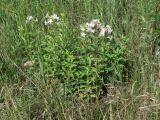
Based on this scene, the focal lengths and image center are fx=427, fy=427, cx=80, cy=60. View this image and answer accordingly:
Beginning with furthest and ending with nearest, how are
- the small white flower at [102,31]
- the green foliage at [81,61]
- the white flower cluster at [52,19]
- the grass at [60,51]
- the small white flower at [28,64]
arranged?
the white flower cluster at [52,19]
the small white flower at [28,64]
the small white flower at [102,31]
the green foliage at [81,61]
the grass at [60,51]

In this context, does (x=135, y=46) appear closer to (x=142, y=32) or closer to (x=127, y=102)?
(x=142, y=32)

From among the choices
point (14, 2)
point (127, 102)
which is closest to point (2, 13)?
point (14, 2)

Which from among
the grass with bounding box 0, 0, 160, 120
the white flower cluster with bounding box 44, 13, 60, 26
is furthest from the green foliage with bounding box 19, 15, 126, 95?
the white flower cluster with bounding box 44, 13, 60, 26

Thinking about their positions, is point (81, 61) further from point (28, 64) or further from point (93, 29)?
point (28, 64)

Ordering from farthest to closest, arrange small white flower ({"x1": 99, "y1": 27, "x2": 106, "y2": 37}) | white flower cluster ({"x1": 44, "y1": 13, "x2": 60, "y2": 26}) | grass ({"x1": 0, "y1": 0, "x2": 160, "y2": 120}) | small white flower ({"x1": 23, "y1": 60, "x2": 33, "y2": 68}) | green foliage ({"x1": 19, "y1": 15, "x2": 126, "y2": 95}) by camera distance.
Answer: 1. white flower cluster ({"x1": 44, "y1": 13, "x2": 60, "y2": 26})
2. small white flower ({"x1": 23, "y1": 60, "x2": 33, "y2": 68})
3. small white flower ({"x1": 99, "y1": 27, "x2": 106, "y2": 37})
4. green foliage ({"x1": 19, "y1": 15, "x2": 126, "y2": 95})
5. grass ({"x1": 0, "y1": 0, "x2": 160, "y2": 120})

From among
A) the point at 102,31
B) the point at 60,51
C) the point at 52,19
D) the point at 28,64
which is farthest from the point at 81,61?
the point at 52,19

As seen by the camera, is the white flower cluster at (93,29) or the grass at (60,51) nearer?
the grass at (60,51)

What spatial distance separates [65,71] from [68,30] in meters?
0.52

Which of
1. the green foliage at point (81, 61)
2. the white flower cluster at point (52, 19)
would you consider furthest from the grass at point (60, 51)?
the white flower cluster at point (52, 19)

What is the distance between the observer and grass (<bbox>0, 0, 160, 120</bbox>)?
9.64 ft

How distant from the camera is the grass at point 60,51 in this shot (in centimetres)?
294

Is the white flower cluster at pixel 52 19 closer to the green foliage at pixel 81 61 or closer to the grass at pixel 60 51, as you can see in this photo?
the grass at pixel 60 51

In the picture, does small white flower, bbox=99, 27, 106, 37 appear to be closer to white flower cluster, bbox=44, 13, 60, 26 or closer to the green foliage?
the green foliage

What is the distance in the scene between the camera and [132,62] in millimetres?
3436
